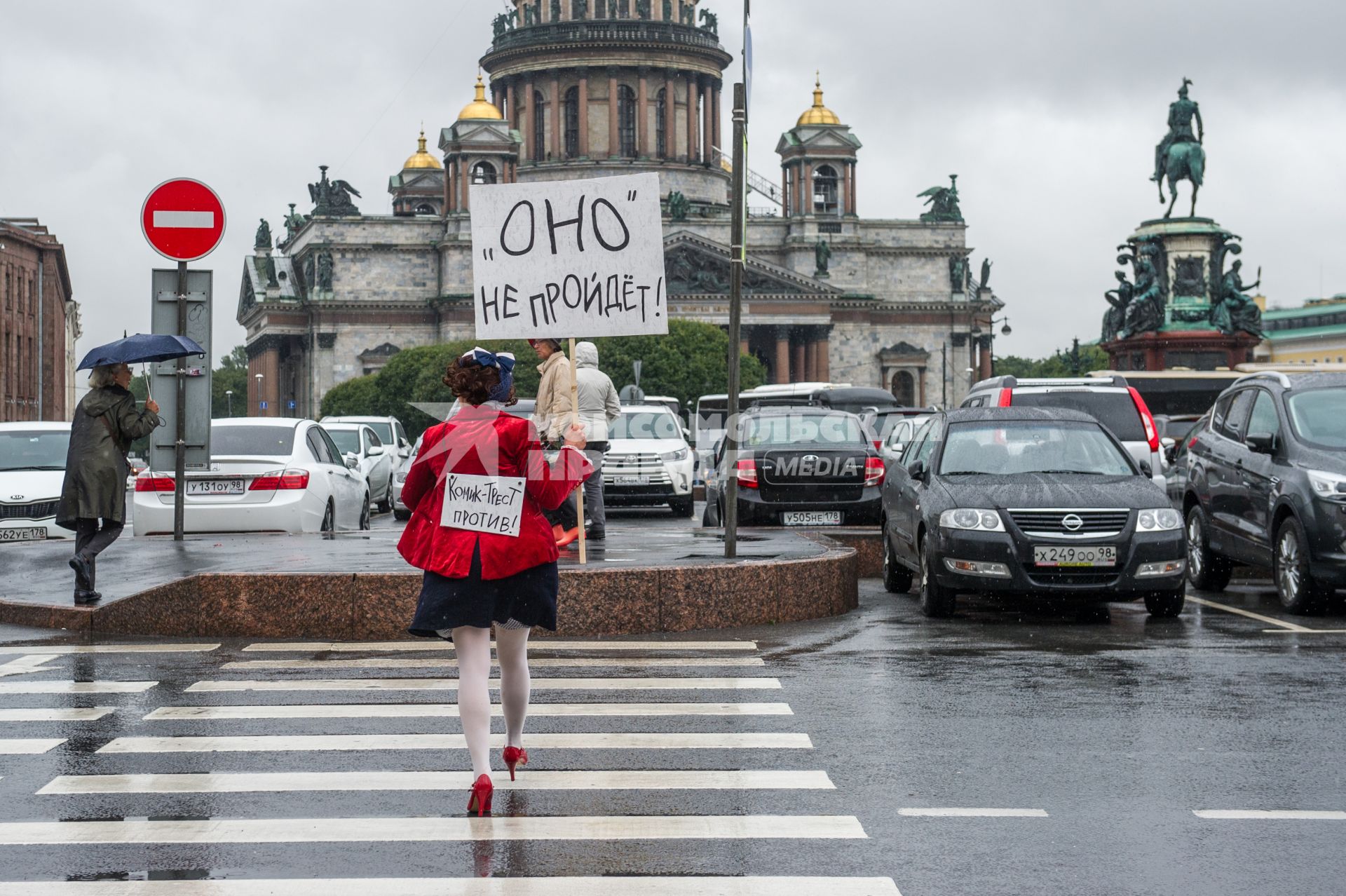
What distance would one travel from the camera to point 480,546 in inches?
265

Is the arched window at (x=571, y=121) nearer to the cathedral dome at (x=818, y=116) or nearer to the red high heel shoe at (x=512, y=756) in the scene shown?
the cathedral dome at (x=818, y=116)

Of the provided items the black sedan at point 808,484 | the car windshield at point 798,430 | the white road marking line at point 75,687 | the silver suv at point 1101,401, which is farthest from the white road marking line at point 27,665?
the silver suv at point 1101,401

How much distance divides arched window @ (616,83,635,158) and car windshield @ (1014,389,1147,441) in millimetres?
94159

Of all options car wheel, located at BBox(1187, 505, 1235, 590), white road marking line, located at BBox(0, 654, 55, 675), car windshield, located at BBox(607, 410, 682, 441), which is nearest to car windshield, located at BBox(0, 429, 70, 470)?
car windshield, located at BBox(607, 410, 682, 441)

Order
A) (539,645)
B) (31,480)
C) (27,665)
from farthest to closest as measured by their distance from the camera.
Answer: (31,480), (539,645), (27,665)

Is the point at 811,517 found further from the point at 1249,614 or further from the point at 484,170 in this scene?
the point at 484,170

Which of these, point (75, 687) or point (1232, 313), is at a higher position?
point (1232, 313)

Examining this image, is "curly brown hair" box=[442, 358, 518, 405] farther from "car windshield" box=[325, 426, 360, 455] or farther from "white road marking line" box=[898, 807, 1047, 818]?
"car windshield" box=[325, 426, 360, 455]

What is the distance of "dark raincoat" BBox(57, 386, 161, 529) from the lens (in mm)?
12211

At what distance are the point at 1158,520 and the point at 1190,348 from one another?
47698 millimetres

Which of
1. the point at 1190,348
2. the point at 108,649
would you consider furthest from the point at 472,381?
the point at 1190,348

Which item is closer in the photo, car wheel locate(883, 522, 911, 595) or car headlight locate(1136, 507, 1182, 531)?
car headlight locate(1136, 507, 1182, 531)

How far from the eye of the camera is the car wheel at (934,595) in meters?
12.8

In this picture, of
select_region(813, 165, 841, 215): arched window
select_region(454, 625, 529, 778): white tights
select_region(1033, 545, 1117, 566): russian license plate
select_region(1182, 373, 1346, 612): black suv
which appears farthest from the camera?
select_region(813, 165, 841, 215): arched window
